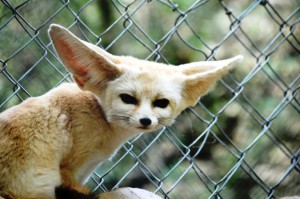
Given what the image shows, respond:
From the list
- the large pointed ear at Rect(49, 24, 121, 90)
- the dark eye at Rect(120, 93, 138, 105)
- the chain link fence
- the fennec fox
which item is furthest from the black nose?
the chain link fence

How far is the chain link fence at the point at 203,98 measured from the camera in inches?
134

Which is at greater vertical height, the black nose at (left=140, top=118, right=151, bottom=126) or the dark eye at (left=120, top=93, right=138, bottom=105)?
the dark eye at (left=120, top=93, right=138, bottom=105)

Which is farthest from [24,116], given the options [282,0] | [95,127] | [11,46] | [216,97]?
[282,0]

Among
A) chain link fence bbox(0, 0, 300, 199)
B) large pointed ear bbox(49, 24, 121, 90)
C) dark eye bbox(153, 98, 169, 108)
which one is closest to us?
large pointed ear bbox(49, 24, 121, 90)

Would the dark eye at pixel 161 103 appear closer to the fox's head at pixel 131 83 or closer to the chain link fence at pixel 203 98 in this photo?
the fox's head at pixel 131 83

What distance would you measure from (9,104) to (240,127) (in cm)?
173

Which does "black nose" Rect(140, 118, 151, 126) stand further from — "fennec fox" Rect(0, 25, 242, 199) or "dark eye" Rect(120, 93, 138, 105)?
"dark eye" Rect(120, 93, 138, 105)

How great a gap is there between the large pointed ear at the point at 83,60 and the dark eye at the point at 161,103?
0.21 m

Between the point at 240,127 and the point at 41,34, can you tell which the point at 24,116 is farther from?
the point at 240,127

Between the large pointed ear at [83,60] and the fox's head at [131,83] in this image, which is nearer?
the large pointed ear at [83,60]

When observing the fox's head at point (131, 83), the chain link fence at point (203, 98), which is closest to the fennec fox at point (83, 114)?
the fox's head at point (131, 83)

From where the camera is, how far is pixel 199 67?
299 centimetres

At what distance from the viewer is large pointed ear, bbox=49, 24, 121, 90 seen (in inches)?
101

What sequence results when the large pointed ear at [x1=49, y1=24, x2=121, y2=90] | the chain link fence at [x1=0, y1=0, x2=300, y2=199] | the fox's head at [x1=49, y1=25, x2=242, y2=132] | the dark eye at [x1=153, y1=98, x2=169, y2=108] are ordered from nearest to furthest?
the large pointed ear at [x1=49, y1=24, x2=121, y2=90] → the fox's head at [x1=49, y1=25, x2=242, y2=132] → the dark eye at [x1=153, y1=98, x2=169, y2=108] → the chain link fence at [x1=0, y1=0, x2=300, y2=199]
